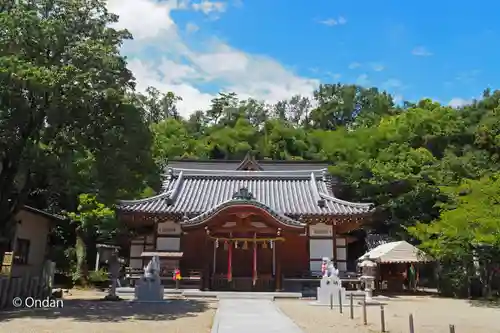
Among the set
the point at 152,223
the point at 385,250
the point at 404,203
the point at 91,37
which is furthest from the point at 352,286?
the point at 91,37

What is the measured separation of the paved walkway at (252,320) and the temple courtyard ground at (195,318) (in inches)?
2.6

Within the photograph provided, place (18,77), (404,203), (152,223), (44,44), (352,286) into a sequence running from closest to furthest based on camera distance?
1. (18,77)
2. (44,44)
3. (352,286)
4. (152,223)
5. (404,203)

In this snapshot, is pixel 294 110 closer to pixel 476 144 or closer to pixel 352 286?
pixel 476 144

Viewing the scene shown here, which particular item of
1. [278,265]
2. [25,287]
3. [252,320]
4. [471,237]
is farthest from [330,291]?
[25,287]

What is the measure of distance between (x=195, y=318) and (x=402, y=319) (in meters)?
5.41

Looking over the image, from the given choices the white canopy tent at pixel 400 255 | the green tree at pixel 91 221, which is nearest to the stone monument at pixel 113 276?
the green tree at pixel 91 221

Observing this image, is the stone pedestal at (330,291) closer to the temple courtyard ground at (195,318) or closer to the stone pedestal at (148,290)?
the temple courtyard ground at (195,318)

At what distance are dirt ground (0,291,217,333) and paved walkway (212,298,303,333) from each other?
1.20 ft

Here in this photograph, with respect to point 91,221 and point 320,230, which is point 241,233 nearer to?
point 320,230

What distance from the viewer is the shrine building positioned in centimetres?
1886

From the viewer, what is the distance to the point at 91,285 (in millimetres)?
22703

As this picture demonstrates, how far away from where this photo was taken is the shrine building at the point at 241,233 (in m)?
18.9

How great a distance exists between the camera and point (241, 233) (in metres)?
19.4

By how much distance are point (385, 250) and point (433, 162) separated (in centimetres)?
1246
